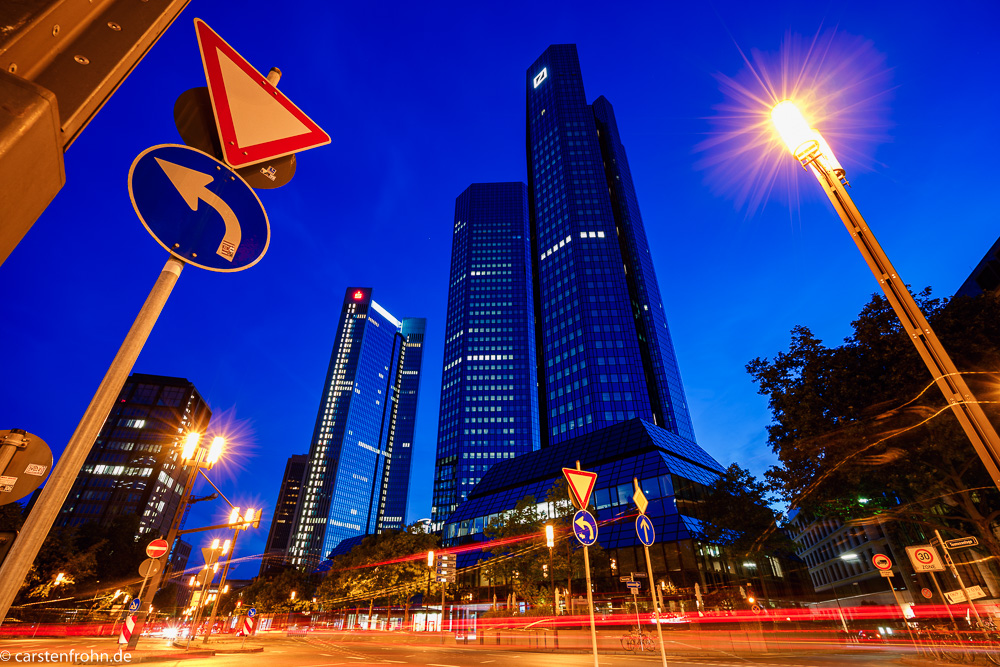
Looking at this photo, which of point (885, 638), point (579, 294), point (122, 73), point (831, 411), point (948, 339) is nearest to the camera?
point (122, 73)

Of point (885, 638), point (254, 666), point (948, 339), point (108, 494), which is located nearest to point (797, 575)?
point (885, 638)

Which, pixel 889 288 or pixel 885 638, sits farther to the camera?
pixel 885 638

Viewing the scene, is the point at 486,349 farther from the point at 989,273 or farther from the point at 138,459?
the point at 989,273

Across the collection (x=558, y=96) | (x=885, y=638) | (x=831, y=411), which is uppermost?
(x=558, y=96)

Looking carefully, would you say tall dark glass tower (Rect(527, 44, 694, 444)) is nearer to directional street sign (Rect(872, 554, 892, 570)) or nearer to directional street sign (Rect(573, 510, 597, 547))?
directional street sign (Rect(872, 554, 892, 570))

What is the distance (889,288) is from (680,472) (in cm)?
4525

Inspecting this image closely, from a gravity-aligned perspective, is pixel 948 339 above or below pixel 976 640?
above

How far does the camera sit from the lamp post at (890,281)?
16.8 feet

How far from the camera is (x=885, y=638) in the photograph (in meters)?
25.9

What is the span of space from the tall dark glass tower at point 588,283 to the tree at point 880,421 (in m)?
70.1

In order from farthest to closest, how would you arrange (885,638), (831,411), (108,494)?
1. (108,494)
2. (885,638)
3. (831,411)

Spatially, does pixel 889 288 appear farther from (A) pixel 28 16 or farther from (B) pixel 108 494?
Answer: (B) pixel 108 494

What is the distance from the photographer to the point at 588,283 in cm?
10762

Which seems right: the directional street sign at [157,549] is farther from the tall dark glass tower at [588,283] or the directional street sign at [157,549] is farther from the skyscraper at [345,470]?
the skyscraper at [345,470]
